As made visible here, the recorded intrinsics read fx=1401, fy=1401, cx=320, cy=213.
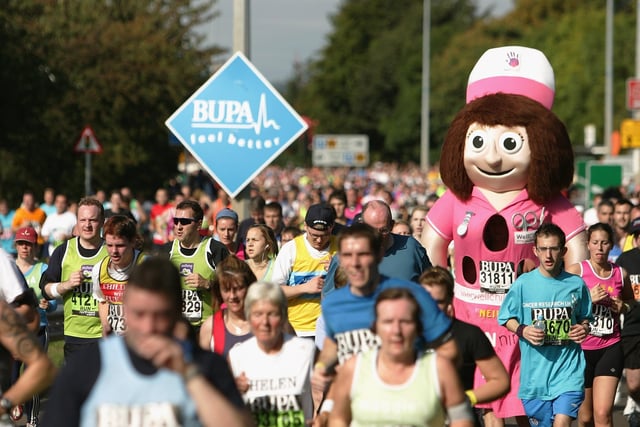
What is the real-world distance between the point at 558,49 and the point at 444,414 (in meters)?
61.5

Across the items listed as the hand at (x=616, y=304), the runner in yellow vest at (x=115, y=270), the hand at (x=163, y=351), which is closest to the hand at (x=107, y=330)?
the runner in yellow vest at (x=115, y=270)

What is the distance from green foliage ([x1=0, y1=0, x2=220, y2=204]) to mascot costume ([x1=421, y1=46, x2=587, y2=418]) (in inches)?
751

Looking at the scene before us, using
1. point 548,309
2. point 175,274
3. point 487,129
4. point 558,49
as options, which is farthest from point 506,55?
point 558,49

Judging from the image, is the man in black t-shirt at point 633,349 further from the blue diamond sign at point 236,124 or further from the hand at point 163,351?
the hand at point 163,351

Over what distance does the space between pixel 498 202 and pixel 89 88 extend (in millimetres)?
24175

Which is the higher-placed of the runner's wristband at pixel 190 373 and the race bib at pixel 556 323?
the race bib at pixel 556 323

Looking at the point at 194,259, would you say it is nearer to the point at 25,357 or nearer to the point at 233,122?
the point at 233,122

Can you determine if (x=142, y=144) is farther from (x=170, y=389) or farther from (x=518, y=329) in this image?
(x=170, y=389)

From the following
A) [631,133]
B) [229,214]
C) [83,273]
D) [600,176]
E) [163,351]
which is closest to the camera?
[163,351]

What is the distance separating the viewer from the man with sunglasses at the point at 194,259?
32.7 ft

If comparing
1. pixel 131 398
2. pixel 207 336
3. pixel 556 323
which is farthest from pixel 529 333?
pixel 131 398

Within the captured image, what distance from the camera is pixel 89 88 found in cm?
3312

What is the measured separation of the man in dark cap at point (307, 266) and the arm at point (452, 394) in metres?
4.43

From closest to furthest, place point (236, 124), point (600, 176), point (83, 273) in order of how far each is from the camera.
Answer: point (83, 273), point (236, 124), point (600, 176)
